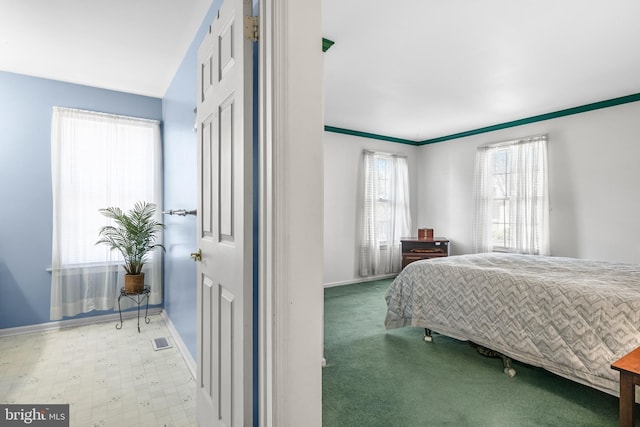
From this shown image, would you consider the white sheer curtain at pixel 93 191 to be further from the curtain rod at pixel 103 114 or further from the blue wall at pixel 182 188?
the blue wall at pixel 182 188

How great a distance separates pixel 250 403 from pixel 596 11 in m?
3.02

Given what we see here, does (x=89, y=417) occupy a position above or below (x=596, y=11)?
below

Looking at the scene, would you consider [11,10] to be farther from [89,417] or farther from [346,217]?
[346,217]

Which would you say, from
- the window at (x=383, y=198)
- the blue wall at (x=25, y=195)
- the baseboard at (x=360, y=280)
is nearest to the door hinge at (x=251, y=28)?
the blue wall at (x=25, y=195)

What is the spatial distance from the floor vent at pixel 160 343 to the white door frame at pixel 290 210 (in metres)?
2.05

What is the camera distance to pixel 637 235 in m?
3.62

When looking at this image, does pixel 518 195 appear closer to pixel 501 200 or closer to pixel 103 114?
pixel 501 200

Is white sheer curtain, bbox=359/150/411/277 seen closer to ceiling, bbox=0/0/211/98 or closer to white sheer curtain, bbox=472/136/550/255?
white sheer curtain, bbox=472/136/550/255

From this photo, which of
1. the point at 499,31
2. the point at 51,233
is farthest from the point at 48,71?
the point at 499,31

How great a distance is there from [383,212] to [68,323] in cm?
452

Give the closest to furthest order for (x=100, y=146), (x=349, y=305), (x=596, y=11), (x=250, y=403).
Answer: (x=250, y=403) < (x=596, y=11) < (x=100, y=146) < (x=349, y=305)

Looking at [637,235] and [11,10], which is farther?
[637,235]

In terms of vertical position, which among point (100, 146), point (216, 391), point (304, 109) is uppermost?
point (100, 146)

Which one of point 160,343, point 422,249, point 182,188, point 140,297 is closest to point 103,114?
point 182,188
